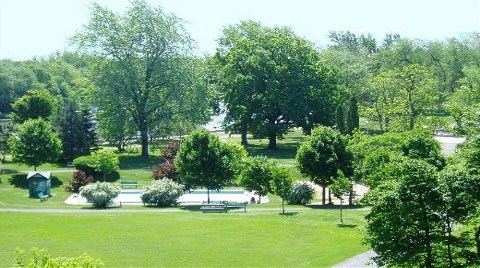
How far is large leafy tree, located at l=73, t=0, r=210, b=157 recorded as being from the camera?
69.6 meters

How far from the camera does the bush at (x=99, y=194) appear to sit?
49906mm

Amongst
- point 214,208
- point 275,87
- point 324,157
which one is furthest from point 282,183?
point 275,87

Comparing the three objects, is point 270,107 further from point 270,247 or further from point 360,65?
point 270,247

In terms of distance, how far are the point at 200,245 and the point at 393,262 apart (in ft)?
46.0

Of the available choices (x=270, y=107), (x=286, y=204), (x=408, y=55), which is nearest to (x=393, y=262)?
(x=286, y=204)

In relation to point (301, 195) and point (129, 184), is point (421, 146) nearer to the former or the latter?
point (301, 195)

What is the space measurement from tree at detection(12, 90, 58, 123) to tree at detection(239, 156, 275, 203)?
106 ft

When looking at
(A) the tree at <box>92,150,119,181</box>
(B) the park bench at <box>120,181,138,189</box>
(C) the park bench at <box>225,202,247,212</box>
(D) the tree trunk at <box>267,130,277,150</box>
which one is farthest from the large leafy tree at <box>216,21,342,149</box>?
(C) the park bench at <box>225,202,247,212</box>

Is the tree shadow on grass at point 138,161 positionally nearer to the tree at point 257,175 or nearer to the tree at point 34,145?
the tree at point 34,145

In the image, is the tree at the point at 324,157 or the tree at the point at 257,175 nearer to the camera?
the tree at the point at 324,157

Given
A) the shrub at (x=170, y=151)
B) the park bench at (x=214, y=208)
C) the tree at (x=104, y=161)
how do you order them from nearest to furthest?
the park bench at (x=214, y=208)
the tree at (x=104, y=161)
the shrub at (x=170, y=151)

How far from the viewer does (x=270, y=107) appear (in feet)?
249

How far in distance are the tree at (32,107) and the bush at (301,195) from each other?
34.7 meters

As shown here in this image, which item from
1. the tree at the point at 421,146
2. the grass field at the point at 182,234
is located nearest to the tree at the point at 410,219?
the grass field at the point at 182,234
